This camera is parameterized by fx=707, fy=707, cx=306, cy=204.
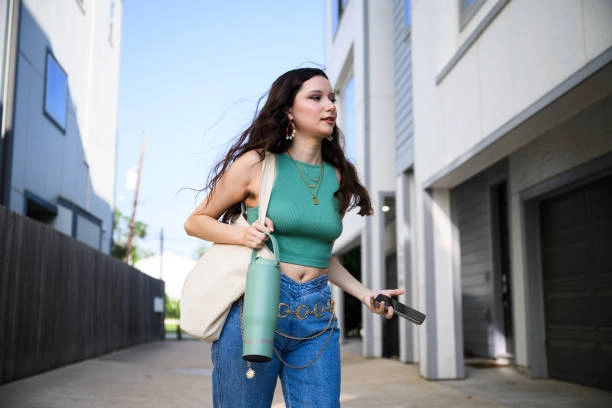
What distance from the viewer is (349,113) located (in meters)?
15.9

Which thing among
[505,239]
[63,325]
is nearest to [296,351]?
[63,325]

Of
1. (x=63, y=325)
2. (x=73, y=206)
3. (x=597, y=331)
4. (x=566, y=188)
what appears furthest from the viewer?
(x=73, y=206)

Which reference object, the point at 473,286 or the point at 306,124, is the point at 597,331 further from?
the point at 306,124

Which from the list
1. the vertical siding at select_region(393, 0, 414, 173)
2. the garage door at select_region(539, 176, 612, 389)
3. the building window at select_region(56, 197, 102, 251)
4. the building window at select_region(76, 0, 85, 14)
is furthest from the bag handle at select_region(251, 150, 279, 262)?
the building window at select_region(76, 0, 85, 14)

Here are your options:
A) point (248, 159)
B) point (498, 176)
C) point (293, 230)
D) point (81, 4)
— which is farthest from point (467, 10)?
point (81, 4)

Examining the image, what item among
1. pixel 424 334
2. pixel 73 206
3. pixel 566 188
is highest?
pixel 73 206

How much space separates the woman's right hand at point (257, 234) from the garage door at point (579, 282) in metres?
5.59

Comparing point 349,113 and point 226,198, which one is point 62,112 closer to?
A: point 349,113

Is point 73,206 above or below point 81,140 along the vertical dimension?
below

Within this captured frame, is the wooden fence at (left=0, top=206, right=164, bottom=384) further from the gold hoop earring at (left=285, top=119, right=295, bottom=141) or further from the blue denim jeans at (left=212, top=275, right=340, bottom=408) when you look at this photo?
the blue denim jeans at (left=212, top=275, right=340, bottom=408)

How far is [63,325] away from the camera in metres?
9.47

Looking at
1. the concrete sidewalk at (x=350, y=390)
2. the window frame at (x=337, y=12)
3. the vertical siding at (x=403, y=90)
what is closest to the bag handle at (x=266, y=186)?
the concrete sidewalk at (x=350, y=390)

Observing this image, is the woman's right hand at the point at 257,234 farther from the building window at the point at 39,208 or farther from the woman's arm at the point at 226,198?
the building window at the point at 39,208

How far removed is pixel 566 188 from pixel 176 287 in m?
36.9
